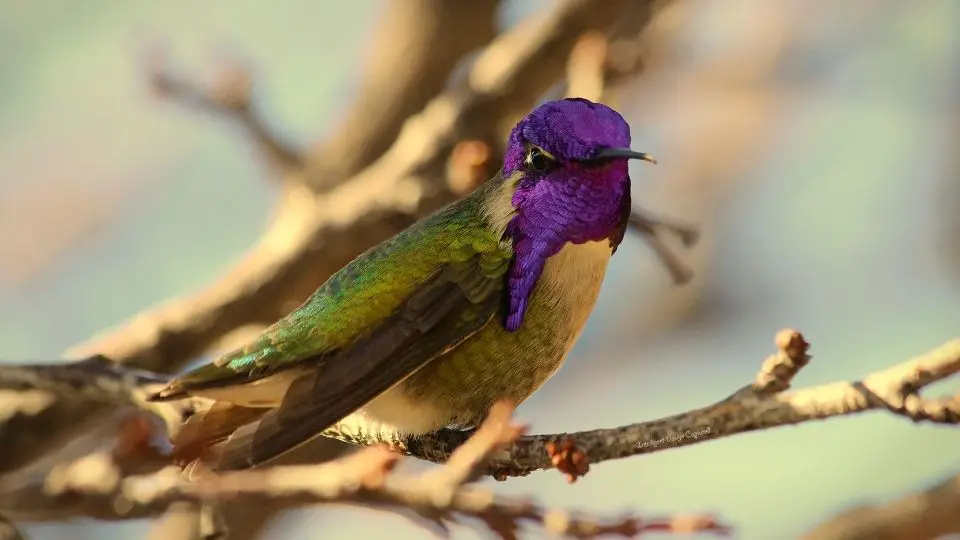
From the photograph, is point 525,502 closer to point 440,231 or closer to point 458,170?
point 440,231

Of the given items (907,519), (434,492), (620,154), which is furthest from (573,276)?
(434,492)

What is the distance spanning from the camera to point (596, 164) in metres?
2.54

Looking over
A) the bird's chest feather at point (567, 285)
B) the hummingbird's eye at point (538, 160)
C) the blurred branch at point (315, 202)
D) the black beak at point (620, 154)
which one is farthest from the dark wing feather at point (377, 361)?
the blurred branch at point (315, 202)

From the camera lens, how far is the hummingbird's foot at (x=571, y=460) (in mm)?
2199

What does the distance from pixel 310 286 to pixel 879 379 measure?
244 cm

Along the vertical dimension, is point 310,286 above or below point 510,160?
above

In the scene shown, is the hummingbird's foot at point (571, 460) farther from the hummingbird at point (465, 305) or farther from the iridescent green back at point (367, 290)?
the iridescent green back at point (367, 290)

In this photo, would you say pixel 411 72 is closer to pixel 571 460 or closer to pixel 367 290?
pixel 367 290

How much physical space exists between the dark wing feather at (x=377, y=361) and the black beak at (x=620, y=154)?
1.40 ft

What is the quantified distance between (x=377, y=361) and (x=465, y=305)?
28 centimetres

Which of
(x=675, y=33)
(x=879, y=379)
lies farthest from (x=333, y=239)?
(x=675, y=33)

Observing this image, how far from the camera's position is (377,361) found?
2.51 metres

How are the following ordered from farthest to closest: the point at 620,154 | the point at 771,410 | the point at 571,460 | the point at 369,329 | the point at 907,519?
the point at 907,519 → the point at 369,329 → the point at 620,154 → the point at 571,460 → the point at 771,410

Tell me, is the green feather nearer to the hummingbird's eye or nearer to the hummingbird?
the hummingbird
